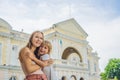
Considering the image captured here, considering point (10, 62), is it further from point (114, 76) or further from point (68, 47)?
point (114, 76)

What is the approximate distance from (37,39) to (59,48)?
19.7 meters

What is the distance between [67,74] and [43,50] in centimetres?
2031

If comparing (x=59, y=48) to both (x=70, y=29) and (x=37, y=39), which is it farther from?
(x=37, y=39)

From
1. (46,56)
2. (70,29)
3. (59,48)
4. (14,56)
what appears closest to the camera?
(46,56)

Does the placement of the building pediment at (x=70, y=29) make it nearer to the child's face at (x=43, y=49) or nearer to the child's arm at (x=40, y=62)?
the child's face at (x=43, y=49)

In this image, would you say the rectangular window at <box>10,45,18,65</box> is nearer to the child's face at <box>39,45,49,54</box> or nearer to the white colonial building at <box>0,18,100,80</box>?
the white colonial building at <box>0,18,100,80</box>

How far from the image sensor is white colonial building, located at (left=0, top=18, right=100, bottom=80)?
18.9 metres

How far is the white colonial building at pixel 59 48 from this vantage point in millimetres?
18922

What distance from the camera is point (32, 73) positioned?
226 centimetres

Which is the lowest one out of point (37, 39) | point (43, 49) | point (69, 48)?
point (43, 49)

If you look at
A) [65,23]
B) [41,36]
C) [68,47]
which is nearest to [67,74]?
[68,47]

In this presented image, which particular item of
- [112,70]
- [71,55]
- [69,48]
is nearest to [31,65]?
[69,48]

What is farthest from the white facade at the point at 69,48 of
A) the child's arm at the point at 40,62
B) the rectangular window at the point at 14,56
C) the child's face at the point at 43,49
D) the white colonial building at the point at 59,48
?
the child's arm at the point at 40,62

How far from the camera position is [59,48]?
873 inches
